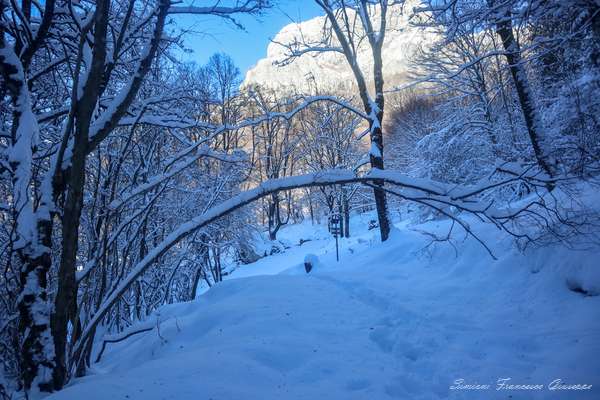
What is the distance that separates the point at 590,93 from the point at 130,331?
6.43 m

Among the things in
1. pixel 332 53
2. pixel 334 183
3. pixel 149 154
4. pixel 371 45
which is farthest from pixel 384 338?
pixel 332 53

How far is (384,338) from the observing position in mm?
3328

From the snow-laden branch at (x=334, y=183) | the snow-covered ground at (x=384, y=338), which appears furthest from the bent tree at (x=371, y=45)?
the snow-laden branch at (x=334, y=183)

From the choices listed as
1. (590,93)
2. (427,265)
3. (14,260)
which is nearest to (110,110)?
(14,260)

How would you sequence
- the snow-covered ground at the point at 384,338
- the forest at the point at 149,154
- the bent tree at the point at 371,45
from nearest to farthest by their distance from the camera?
the forest at the point at 149,154, the snow-covered ground at the point at 384,338, the bent tree at the point at 371,45

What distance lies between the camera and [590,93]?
14.9 ft

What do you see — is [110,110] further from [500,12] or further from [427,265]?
[427,265]

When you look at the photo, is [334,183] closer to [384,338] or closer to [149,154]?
[384,338]

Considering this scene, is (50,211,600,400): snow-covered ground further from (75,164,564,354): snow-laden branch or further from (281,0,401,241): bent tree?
(281,0,401,241): bent tree

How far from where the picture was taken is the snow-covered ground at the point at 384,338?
2.27 metres

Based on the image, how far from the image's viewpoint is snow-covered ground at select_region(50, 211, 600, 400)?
2.27 m

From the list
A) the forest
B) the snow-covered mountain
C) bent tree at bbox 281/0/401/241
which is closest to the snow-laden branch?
the forest

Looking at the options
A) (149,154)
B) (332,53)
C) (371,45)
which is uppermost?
(332,53)

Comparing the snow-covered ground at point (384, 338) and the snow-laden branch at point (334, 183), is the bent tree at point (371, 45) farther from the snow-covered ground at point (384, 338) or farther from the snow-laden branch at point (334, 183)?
the snow-laden branch at point (334, 183)
